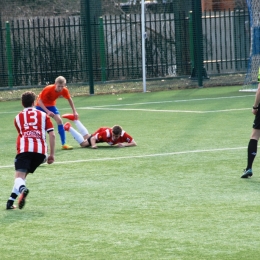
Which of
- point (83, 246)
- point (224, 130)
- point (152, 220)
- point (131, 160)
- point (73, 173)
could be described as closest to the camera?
point (83, 246)

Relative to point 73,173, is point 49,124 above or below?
above

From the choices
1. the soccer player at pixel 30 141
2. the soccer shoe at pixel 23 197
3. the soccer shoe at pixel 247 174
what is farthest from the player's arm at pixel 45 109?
the soccer shoe at pixel 23 197

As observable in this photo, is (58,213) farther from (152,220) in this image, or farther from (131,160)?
(131,160)

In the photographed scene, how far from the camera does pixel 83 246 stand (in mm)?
6691

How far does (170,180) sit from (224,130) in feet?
17.1

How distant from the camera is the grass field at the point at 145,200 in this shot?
664 centimetres

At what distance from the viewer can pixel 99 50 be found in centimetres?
2498

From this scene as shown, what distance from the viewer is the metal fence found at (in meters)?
24.3

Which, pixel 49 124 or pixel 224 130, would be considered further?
pixel 224 130

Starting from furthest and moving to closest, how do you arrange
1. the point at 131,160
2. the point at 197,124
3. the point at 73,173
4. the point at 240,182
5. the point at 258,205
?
the point at 197,124
the point at 131,160
the point at 73,173
the point at 240,182
the point at 258,205

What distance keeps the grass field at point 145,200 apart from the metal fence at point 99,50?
343 inches

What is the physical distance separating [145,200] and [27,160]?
1.38 m

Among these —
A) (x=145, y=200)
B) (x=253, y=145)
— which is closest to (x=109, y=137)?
(x=253, y=145)

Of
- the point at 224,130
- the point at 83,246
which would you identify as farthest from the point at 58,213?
the point at 224,130
